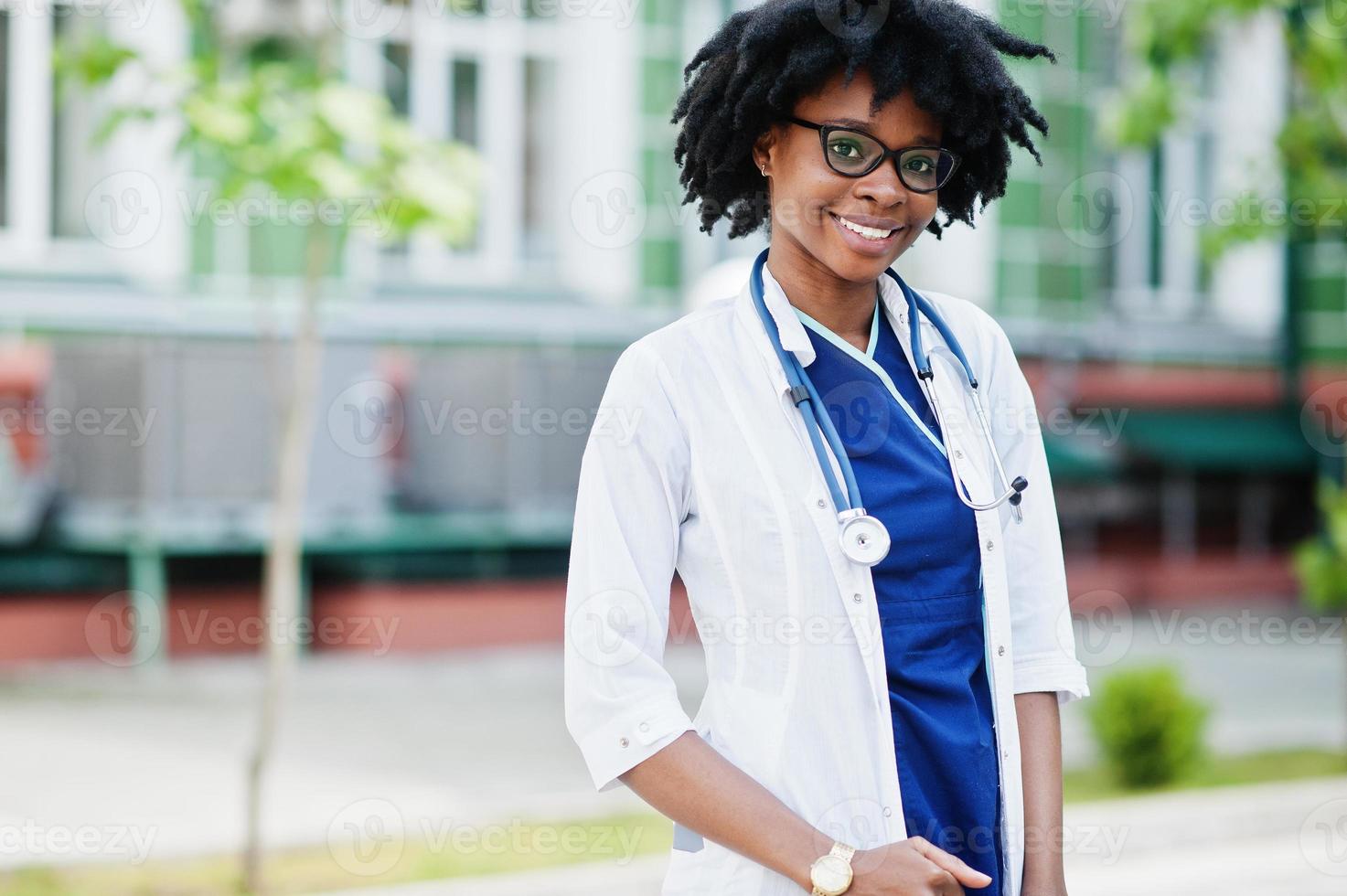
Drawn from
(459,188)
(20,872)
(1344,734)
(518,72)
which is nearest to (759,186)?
(459,188)

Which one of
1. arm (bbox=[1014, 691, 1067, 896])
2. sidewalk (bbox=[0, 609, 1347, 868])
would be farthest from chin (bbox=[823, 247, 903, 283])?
sidewalk (bbox=[0, 609, 1347, 868])

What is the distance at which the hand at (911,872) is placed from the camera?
1.84 m

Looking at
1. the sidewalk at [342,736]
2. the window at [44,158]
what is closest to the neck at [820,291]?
the sidewalk at [342,736]

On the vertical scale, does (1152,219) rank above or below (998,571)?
above

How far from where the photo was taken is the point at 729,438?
6.48ft

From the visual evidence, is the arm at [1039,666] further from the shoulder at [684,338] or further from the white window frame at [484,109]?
the white window frame at [484,109]

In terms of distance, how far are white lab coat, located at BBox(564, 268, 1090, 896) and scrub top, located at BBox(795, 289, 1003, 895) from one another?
3 centimetres

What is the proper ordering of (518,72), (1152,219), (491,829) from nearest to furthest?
(491,829) < (518,72) < (1152,219)

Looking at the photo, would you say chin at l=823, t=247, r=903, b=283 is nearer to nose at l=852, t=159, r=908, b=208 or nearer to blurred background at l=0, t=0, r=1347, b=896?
nose at l=852, t=159, r=908, b=208

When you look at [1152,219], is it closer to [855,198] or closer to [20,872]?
[20,872]

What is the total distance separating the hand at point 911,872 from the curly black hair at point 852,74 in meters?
0.88

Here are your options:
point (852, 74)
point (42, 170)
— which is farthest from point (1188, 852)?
point (42, 170)

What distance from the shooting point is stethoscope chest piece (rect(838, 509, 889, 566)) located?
6.25 feet

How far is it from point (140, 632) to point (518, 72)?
5240 millimetres
